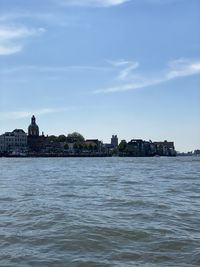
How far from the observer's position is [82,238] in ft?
38.3

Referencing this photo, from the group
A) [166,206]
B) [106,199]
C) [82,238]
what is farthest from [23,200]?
[82,238]

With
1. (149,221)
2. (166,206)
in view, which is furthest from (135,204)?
(149,221)

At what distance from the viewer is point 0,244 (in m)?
10.9

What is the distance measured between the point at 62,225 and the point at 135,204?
5754 mm

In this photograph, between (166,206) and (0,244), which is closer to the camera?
(0,244)

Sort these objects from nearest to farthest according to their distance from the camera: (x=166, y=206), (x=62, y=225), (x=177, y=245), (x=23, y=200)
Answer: (x=177, y=245) < (x=62, y=225) < (x=166, y=206) < (x=23, y=200)

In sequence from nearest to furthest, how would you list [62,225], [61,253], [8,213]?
[61,253]
[62,225]
[8,213]

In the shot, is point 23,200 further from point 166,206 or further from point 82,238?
point 82,238

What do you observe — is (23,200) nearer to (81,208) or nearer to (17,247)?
(81,208)

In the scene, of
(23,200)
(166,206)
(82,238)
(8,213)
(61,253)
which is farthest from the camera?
(23,200)

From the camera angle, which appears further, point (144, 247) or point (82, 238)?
point (82, 238)

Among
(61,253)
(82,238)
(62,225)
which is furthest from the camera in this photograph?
(62,225)

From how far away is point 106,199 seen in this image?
68.0 ft

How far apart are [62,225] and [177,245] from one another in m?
4.03
